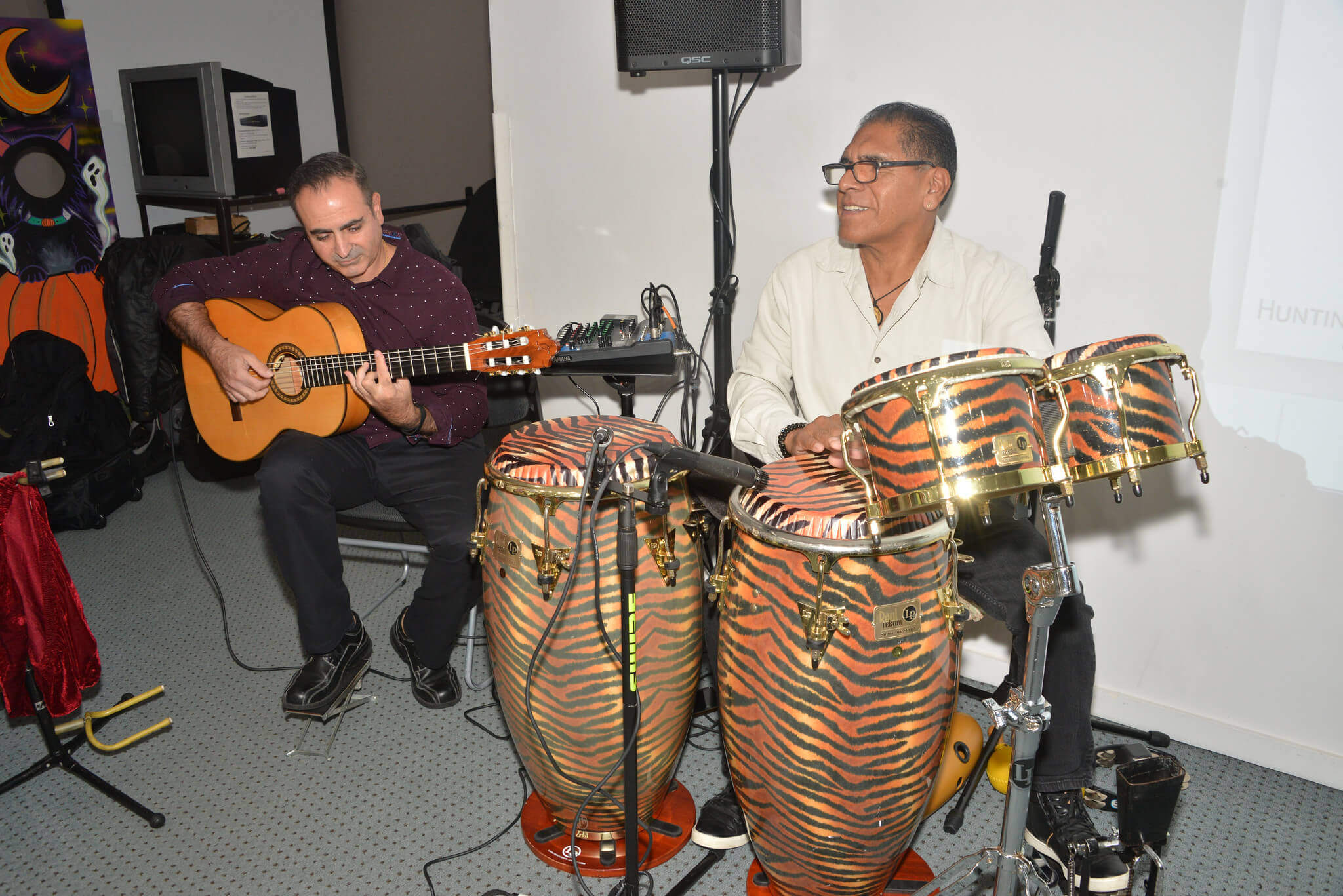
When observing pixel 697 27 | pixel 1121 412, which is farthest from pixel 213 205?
pixel 1121 412

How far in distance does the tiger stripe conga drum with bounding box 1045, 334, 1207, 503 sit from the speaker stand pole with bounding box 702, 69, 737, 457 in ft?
4.05

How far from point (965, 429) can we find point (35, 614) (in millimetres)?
1987

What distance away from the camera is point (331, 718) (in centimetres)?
236

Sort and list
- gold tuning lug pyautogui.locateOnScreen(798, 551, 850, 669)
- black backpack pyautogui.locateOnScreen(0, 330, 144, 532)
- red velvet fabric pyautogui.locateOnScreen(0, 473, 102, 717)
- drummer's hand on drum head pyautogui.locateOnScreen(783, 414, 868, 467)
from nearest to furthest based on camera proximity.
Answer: gold tuning lug pyautogui.locateOnScreen(798, 551, 850, 669) < drummer's hand on drum head pyautogui.locateOnScreen(783, 414, 868, 467) < red velvet fabric pyautogui.locateOnScreen(0, 473, 102, 717) < black backpack pyautogui.locateOnScreen(0, 330, 144, 532)

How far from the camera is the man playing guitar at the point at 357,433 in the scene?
7.41ft

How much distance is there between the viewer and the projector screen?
5.92 feet

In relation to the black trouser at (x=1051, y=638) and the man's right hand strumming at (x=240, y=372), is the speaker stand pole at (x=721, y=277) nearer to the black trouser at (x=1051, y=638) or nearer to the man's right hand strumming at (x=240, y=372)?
the black trouser at (x=1051, y=638)

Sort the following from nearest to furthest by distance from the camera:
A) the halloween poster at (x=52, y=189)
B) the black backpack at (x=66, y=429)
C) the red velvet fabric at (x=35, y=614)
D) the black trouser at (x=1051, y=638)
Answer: the black trouser at (x=1051, y=638), the red velvet fabric at (x=35, y=614), the black backpack at (x=66, y=429), the halloween poster at (x=52, y=189)

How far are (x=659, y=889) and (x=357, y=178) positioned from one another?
1816 mm

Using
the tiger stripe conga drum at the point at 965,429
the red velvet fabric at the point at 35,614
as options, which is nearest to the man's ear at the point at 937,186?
the tiger stripe conga drum at the point at 965,429

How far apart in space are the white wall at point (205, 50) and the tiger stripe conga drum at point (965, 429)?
4.18 m

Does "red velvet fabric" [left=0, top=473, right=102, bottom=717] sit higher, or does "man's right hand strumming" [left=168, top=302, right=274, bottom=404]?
"man's right hand strumming" [left=168, top=302, right=274, bottom=404]

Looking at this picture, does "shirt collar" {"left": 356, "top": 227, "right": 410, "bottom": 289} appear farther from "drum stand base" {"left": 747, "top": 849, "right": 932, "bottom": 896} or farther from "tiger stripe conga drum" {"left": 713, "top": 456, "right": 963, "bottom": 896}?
"drum stand base" {"left": 747, "top": 849, "right": 932, "bottom": 896}

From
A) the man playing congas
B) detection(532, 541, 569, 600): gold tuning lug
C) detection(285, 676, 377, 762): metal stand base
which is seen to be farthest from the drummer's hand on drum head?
detection(285, 676, 377, 762): metal stand base
